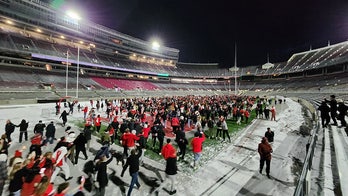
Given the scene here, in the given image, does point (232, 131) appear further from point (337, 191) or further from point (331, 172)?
point (337, 191)

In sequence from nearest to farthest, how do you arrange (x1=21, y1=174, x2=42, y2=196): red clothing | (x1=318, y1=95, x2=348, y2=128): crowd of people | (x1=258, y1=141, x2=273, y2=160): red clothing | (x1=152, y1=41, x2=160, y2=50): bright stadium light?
(x1=21, y1=174, x2=42, y2=196): red clothing < (x1=258, y1=141, x2=273, y2=160): red clothing < (x1=318, y1=95, x2=348, y2=128): crowd of people < (x1=152, y1=41, x2=160, y2=50): bright stadium light

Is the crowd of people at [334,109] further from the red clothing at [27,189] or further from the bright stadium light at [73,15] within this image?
the bright stadium light at [73,15]

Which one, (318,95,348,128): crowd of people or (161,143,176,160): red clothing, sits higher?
(318,95,348,128): crowd of people

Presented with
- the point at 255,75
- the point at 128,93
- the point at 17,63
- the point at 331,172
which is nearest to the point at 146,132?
the point at 331,172

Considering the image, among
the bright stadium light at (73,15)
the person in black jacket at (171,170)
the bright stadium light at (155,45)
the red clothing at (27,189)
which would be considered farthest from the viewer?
the bright stadium light at (155,45)

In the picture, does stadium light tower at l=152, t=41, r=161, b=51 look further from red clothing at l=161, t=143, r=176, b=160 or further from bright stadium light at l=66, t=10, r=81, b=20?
red clothing at l=161, t=143, r=176, b=160

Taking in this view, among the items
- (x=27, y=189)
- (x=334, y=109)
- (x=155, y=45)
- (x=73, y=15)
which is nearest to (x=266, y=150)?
(x=334, y=109)

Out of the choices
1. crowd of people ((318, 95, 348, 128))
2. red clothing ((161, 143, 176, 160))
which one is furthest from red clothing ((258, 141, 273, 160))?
crowd of people ((318, 95, 348, 128))

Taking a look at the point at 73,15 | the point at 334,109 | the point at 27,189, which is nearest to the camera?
the point at 27,189

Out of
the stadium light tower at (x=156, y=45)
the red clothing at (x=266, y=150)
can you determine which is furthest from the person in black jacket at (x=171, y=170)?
the stadium light tower at (x=156, y=45)

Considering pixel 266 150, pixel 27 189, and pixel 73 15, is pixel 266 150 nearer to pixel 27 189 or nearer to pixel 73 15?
pixel 27 189

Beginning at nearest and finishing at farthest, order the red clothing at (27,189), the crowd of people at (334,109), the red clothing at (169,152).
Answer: the red clothing at (27,189) < the red clothing at (169,152) < the crowd of people at (334,109)

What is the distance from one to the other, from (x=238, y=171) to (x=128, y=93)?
46862 millimetres

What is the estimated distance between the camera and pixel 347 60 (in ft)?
162
